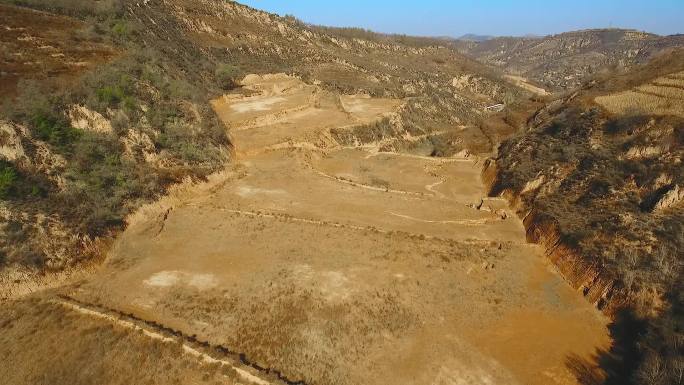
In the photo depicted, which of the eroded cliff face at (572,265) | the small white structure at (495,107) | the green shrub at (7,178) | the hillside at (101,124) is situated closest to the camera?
the eroded cliff face at (572,265)

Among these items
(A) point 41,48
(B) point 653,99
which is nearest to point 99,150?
(A) point 41,48

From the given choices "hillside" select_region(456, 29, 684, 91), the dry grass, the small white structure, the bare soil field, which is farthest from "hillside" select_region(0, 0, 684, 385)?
"hillside" select_region(456, 29, 684, 91)

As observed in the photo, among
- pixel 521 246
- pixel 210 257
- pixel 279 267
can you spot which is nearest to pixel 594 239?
pixel 521 246

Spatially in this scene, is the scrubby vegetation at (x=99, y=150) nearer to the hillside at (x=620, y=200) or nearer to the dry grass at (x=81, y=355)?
the dry grass at (x=81, y=355)

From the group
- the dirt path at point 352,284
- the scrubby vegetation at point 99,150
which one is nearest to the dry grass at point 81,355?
the dirt path at point 352,284

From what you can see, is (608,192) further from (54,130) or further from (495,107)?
(495,107)

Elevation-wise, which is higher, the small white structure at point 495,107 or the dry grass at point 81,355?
the small white structure at point 495,107

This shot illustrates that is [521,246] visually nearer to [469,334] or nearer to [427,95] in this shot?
[469,334]
